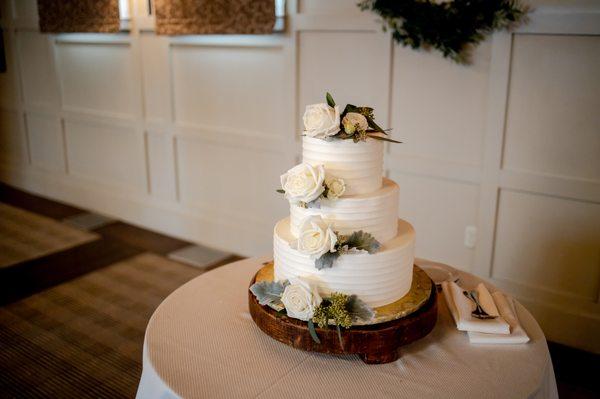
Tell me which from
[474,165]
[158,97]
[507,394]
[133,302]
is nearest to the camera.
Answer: [507,394]

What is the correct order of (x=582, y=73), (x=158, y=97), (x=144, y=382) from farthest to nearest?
1. (x=158, y=97)
2. (x=582, y=73)
3. (x=144, y=382)

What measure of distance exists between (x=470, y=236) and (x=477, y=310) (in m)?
1.45

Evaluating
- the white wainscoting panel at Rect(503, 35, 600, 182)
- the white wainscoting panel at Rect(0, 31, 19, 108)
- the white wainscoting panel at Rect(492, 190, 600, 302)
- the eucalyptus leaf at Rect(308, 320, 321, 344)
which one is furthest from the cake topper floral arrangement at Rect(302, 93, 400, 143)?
the white wainscoting panel at Rect(0, 31, 19, 108)

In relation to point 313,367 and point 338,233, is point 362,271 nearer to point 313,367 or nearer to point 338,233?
point 338,233

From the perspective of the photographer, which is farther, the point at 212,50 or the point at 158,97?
the point at 158,97

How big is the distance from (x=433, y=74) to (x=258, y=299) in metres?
1.94

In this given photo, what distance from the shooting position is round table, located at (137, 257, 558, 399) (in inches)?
58.9

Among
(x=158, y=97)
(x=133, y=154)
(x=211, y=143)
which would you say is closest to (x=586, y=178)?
(x=211, y=143)

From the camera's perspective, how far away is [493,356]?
1640mm

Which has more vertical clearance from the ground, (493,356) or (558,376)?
(493,356)

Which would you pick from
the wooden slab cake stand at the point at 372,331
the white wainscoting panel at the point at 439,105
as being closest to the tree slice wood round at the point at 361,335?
the wooden slab cake stand at the point at 372,331

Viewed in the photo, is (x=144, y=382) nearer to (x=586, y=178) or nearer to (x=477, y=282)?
(x=477, y=282)

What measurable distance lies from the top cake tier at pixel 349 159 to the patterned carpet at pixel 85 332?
1607 mm

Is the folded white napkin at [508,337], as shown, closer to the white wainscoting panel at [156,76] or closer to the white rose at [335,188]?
the white rose at [335,188]
